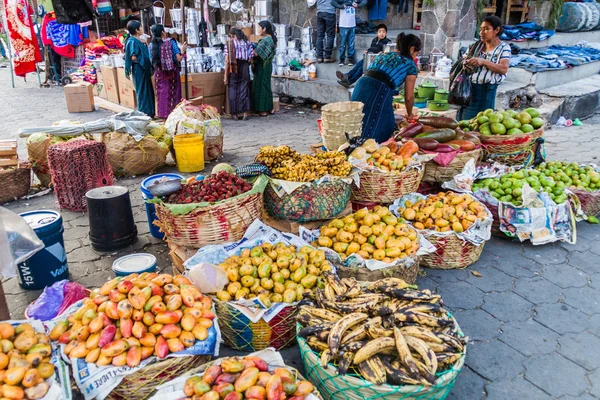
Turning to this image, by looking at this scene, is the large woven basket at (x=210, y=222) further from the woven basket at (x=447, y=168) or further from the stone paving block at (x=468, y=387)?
the woven basket at (x=447, y=168)

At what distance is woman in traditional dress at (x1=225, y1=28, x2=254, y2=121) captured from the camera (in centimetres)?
879

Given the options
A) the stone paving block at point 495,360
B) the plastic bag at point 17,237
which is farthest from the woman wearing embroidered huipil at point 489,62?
the plastic bag at point 17,237

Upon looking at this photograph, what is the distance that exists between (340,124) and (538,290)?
7.57ft

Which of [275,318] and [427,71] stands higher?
[427,71]

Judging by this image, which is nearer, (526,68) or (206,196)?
(206,196)

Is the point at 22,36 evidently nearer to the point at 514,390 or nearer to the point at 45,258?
the point at 45,258

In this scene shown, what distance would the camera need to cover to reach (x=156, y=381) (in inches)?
86.7

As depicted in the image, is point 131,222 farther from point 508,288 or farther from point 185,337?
point 508,288

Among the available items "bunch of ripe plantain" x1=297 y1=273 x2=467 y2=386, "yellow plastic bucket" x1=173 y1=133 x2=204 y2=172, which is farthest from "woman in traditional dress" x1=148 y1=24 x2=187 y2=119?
"bunch of ripe plantain" x1=297 y1=273 x2=467 y2=386

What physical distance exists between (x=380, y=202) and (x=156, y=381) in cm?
256

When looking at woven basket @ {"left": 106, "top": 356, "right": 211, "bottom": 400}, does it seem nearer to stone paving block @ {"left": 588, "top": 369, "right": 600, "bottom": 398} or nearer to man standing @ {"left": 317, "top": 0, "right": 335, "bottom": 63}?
stone paving block @ {"left": 588, "top": 369, "right": 600, "bottom": 398}

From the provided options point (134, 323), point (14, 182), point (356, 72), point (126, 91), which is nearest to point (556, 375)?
point (134, 323)

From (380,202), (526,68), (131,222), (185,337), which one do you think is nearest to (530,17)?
(526,68)

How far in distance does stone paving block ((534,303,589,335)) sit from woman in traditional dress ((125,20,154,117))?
7819mm
